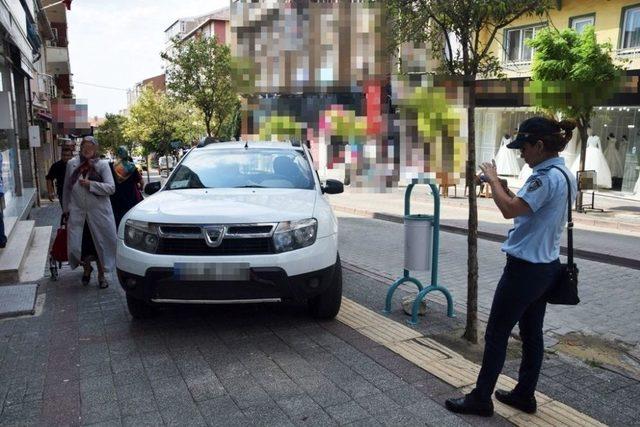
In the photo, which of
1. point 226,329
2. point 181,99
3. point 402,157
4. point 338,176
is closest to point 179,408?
point 226,329

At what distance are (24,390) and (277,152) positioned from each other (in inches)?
132

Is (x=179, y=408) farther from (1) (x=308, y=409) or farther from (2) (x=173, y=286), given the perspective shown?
(2) (x=173, y=286)

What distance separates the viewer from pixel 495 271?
768 cm

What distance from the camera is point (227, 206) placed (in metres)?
4.41

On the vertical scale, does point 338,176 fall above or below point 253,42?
below

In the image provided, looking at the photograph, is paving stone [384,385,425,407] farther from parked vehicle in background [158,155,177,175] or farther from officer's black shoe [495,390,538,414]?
parked vehicle in background [158,155,177,175]

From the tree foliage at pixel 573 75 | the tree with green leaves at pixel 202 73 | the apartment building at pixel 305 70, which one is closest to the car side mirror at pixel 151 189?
the tree foliage at pixel 573 75

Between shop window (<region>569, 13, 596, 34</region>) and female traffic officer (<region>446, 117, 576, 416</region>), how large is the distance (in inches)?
689

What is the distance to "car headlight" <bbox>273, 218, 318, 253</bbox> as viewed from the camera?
4.22m

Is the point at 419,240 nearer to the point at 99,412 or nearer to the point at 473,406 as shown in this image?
the point at 473,406

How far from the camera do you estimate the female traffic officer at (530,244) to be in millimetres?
3012

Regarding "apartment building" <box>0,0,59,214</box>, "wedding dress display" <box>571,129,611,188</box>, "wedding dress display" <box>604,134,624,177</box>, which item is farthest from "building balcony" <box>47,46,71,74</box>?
"wedding dress display" <box>604,134,624,177</box>

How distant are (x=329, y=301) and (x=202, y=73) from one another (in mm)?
24181

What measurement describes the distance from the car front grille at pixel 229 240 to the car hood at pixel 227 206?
0.19ft
